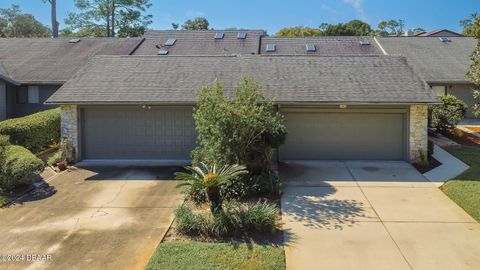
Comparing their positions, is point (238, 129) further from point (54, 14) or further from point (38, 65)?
point (54, 14)

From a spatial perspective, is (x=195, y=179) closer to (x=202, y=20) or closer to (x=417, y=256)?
(x=417, y=256)

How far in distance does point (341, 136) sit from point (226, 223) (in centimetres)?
754

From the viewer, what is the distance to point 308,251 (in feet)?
21.7

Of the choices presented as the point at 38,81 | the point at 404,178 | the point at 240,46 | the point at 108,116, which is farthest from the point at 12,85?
the point at 404,178

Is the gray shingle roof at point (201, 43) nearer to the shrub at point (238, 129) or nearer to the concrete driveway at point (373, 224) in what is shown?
the concrete driveway at point (373, 224)

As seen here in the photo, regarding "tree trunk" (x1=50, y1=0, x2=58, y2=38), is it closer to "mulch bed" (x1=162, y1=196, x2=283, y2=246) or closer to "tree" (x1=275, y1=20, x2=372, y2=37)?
"tree" (x1=275, y1=20, x2=372, y2=37)

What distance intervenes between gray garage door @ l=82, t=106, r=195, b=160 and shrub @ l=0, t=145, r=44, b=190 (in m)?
3.03

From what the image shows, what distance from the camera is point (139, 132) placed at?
13.7 meters

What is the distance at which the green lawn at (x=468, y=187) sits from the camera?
862 centimetres

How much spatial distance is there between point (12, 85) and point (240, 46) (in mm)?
14258

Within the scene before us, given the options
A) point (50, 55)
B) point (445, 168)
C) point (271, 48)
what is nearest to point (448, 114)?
point (445, 168)

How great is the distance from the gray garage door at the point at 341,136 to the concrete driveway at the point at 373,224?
5.78ft

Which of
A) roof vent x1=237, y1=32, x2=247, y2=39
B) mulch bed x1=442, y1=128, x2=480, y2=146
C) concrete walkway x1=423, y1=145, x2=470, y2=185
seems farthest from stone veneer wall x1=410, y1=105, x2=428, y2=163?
roof vent x1=237, y1=32, x2=247, y2=39

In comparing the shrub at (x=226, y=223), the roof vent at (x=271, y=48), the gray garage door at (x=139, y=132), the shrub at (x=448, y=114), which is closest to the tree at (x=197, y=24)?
the roof vent at (x=271, y=48)
